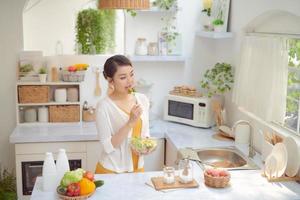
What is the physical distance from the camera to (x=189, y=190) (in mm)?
2523

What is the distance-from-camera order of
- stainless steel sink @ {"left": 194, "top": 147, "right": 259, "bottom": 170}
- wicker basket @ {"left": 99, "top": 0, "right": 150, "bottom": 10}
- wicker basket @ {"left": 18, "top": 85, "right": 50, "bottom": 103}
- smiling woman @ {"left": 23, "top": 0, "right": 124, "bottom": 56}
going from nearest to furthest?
wicker basket @ {"left": 99, "top": 0, "right": 150, "bottom": 10} < stainless steel sink @ {"left": 194, "top": 147, "right": 259, "bottom": 170} < wicker basket @ {"left": 18, "top": 85, "right": 50, "bottom": 103} < smiling woman @ {"left": 23, "top": 0, "right": 124, "bottom": 56}

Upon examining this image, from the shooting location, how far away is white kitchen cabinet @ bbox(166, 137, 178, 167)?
3668 mm

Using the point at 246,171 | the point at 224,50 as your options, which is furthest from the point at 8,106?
the point at 246,171

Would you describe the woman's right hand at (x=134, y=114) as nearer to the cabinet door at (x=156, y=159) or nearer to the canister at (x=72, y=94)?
the cabinet door at (x=156, y=159)

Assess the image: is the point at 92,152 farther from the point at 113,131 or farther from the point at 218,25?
the point at 218,25

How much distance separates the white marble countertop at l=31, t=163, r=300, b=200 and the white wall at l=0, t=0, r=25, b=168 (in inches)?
73.6

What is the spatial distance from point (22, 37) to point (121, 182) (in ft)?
7.40

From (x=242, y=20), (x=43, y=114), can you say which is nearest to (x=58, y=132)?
(x=43, y=114)

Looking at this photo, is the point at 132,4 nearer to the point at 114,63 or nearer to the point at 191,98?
the point at 114,63

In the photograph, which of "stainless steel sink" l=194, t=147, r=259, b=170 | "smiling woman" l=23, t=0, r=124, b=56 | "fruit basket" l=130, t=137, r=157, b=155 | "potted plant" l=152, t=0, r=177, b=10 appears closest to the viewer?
"fruit basket" l=130, t=137, r=157, b=155

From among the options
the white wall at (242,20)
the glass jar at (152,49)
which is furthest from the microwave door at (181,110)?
the glass jar at (152,49)

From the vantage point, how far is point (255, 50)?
346 cm

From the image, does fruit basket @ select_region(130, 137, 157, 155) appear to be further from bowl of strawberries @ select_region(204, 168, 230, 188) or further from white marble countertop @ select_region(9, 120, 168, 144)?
white marble countertop @ select_region(9, 120, 168, 144)

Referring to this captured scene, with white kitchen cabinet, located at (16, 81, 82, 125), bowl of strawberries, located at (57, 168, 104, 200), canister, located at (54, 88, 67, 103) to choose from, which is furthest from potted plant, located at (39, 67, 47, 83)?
bowl of strawberries, located at (57, 168, 104, 200)
